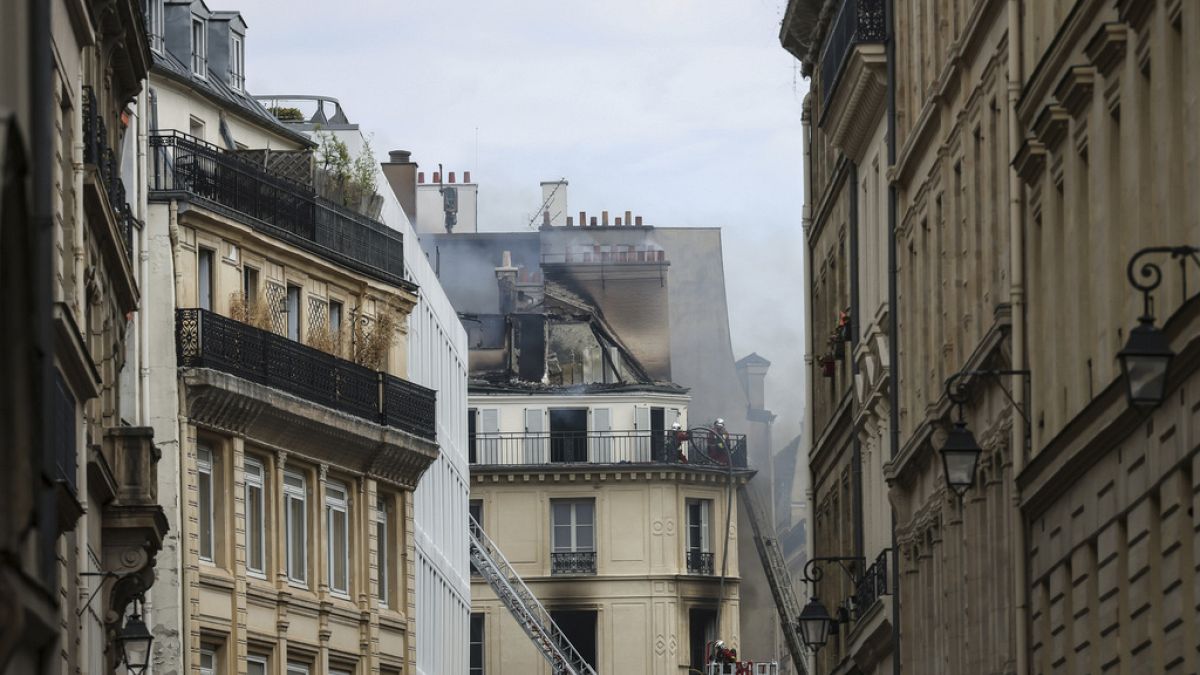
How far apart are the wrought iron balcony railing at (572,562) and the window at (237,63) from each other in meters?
35.2

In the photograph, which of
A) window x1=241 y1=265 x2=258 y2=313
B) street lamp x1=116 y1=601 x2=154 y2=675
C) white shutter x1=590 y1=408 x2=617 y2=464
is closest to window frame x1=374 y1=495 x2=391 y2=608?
window x1=241 y1=265 x2=258 y2=313

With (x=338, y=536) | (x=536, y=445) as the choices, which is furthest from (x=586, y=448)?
(x=338, y=536)

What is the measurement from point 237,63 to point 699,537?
37.5 meters

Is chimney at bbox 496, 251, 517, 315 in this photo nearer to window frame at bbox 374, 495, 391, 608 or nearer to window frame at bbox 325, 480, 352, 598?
window frame at bbox 374, 495, 391, 608

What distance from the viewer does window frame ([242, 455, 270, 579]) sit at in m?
62.5

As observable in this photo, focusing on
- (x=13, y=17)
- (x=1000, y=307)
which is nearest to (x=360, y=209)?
(x=1000, y=307)

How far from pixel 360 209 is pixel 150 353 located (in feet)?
36.2

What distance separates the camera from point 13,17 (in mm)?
20859

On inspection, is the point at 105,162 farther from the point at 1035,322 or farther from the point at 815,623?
the point at 1035,322

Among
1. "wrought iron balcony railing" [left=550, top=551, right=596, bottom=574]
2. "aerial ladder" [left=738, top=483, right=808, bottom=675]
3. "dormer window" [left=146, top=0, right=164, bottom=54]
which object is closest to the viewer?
"dormer window" [left=146, top=0, right=164, bottom=54]

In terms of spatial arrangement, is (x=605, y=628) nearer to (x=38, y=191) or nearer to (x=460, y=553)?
(x=460, y=553)

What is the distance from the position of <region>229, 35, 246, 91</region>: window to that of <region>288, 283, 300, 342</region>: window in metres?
A: 5.84

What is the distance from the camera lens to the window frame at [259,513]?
62469mm

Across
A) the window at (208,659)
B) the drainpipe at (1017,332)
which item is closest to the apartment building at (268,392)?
the window at (208,659)
